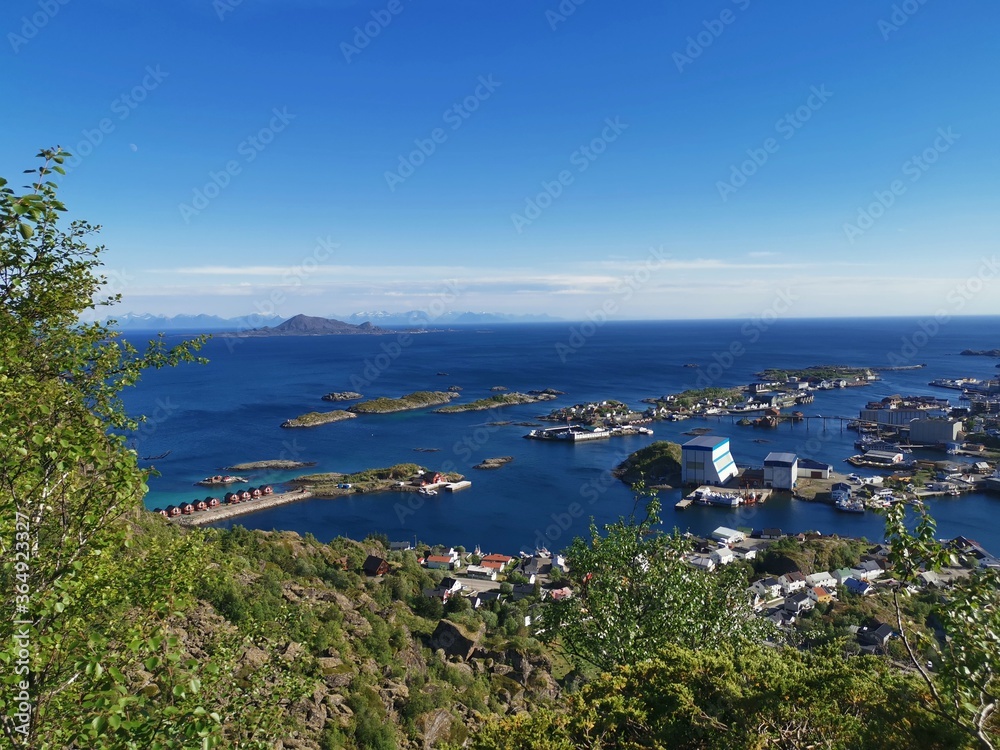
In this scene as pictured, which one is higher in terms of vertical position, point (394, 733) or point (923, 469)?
point (394, 733)

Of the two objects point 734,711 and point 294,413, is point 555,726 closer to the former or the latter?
point 734,711

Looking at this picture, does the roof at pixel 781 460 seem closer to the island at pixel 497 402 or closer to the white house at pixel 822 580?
the white house at pixel 822 580

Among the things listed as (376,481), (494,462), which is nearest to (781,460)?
(494,462)

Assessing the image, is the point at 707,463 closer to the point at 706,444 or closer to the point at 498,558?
the point at 706,444

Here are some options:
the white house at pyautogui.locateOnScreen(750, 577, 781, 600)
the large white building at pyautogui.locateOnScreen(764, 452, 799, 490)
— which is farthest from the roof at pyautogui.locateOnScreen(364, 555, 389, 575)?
the large white building at pyautogui.locateOnScreen(764, 452, 799, 490)

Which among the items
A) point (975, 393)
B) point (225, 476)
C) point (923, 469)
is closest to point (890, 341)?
point (975, 393)

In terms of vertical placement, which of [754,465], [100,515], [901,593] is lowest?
[754,465]
